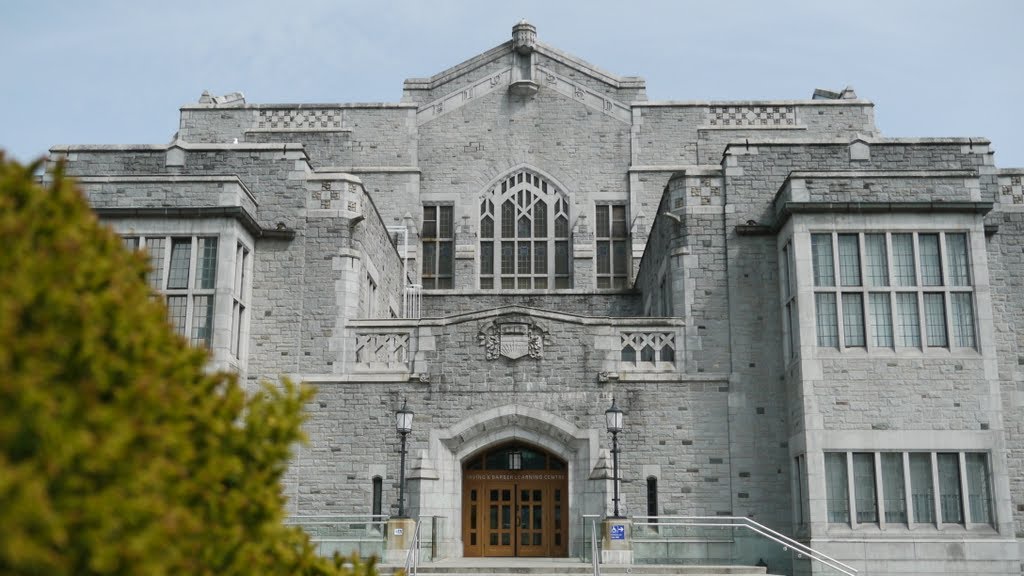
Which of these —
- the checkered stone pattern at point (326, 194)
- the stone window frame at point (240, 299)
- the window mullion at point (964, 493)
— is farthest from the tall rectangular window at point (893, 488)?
the stone window frame at point (240, 299)

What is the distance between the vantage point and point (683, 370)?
761 inches

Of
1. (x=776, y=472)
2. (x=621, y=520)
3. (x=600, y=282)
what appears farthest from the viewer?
(x=600, y=282)

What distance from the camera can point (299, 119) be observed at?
29.0 meters

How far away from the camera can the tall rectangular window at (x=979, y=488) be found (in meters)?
17.1

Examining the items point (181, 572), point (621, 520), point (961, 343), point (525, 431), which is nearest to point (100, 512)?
point (181, 572)

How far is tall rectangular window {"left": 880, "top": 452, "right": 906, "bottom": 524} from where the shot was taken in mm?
17281

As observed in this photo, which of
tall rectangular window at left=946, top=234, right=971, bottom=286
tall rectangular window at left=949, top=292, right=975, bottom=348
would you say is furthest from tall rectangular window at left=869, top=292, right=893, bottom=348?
tall rectangular window at left=946, top=234, right=971, bottom=286

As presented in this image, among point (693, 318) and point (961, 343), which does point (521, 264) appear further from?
point (961, 343)

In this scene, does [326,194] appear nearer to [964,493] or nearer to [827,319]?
[827,319]

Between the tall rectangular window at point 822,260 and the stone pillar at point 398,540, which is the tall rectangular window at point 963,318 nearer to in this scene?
the tall rectangular window at point 822,260

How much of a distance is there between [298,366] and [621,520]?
21.5 ft

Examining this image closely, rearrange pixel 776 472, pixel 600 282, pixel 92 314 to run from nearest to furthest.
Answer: pixel 92 314
pixel 776 472
pixel 600 282

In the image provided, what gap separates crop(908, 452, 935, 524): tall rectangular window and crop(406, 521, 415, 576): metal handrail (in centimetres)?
798

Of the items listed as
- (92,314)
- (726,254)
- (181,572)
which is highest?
(726,254)
